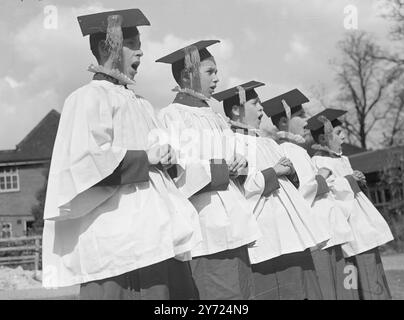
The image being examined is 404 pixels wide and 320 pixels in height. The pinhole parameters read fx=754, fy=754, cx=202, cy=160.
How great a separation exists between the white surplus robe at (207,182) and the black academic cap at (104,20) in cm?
69

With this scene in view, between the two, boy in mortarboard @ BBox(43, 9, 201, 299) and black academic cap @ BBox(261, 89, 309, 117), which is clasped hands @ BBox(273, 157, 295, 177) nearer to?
black academic cap @ BBox(261, 89, 309, 117)

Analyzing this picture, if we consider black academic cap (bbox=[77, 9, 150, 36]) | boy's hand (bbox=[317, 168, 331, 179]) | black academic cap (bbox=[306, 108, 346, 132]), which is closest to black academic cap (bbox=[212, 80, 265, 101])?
boy's hand (bbox=[317, 168, 331, 179])

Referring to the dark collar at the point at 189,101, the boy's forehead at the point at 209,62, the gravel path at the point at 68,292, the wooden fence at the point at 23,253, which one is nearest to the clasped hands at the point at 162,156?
the dark collar at the point at 189,101

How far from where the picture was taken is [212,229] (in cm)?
449

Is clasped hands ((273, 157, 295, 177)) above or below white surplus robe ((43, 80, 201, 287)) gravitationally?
above

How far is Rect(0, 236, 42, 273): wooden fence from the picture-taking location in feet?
70.9

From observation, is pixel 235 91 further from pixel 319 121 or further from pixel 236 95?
pixel 319 121

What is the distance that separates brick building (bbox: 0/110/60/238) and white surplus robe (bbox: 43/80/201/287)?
3202 cm

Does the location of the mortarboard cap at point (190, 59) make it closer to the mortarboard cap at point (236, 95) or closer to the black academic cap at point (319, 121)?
the mortarboard cap at point (236, 95)

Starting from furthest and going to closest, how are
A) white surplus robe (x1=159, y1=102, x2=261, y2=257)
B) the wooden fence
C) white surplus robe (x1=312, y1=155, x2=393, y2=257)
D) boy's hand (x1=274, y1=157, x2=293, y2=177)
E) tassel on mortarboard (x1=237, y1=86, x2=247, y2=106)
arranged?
the wooden fence < white surplus robe (x1=312, y1=155, x2=393, y2=257) < tassel on mortarboard (x1=237, y1=86, x2=247, y2=106) < boy's hand (x1=274, y1=157, x2=293, y2=177) < white surplus robe (x1=159, y1=102, x2=261, y2=257)

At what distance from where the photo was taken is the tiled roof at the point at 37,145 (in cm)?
3972

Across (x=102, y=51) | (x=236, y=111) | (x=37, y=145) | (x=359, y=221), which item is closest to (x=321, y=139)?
(x=359, y=221)

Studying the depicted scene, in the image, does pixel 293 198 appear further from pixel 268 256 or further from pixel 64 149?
pixel 64 149

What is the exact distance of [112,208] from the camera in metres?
3.65
